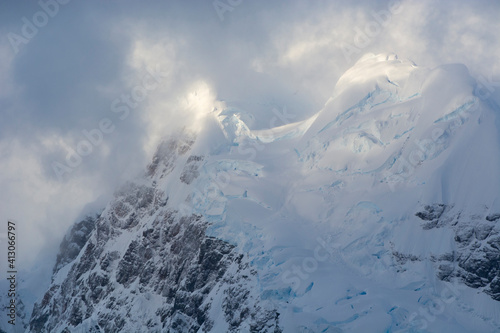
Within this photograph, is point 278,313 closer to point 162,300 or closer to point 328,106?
point 162,300

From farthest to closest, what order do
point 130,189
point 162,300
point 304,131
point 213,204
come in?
point 130,189
point 304,131
point 162,300
point 213,204

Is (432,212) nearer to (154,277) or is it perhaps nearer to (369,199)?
(369,199)

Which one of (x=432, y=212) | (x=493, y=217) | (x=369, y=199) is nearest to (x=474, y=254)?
(x=493, y=217)

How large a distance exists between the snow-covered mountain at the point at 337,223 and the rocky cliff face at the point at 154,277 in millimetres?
433

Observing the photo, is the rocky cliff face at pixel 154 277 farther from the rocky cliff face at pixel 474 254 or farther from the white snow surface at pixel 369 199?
the rocky cliff face at pixel 474 254

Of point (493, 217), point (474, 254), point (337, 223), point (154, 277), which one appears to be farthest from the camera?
point (154, 277)

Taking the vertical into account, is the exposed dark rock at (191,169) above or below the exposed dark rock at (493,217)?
above

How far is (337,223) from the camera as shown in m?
102

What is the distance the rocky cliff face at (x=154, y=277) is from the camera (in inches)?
4035

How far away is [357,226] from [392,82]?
37.0 metres

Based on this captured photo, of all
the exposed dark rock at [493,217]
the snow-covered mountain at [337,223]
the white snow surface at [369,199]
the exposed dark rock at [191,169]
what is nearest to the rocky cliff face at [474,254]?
the exposed dark rock at [493,217]

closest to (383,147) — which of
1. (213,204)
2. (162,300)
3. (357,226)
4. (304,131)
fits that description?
(357,226)

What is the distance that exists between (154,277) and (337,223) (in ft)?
171

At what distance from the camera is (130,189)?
163m
